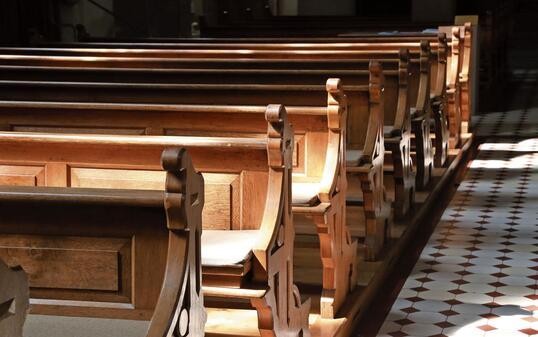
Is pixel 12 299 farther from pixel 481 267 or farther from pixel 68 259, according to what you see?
pixel 481 267

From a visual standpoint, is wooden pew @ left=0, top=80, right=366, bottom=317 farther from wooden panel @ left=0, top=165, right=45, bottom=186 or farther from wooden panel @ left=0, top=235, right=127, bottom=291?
wooden panel @ left=0, top=235, right=127, bottom=291

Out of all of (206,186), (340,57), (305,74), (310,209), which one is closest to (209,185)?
(206,186)

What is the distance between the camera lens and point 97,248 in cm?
257

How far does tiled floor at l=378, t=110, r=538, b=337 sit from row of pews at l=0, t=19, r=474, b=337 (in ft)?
0.96

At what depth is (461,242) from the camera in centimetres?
607

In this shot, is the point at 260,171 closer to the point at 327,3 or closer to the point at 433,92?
the point at 433,92

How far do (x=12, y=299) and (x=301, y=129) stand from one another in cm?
296

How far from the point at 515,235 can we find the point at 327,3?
46.4 ft

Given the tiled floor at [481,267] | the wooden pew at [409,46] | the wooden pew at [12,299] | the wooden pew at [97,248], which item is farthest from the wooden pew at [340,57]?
the wooden pew at [12,299]

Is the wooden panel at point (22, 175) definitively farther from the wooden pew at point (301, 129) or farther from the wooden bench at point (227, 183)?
the wooden pew at point (301, 129)

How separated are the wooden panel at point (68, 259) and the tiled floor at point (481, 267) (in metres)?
2.08

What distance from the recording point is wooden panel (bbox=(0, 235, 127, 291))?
259 cm

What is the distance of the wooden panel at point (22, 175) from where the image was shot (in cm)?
386

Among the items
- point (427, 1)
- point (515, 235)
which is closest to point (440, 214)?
point (515, 235)
